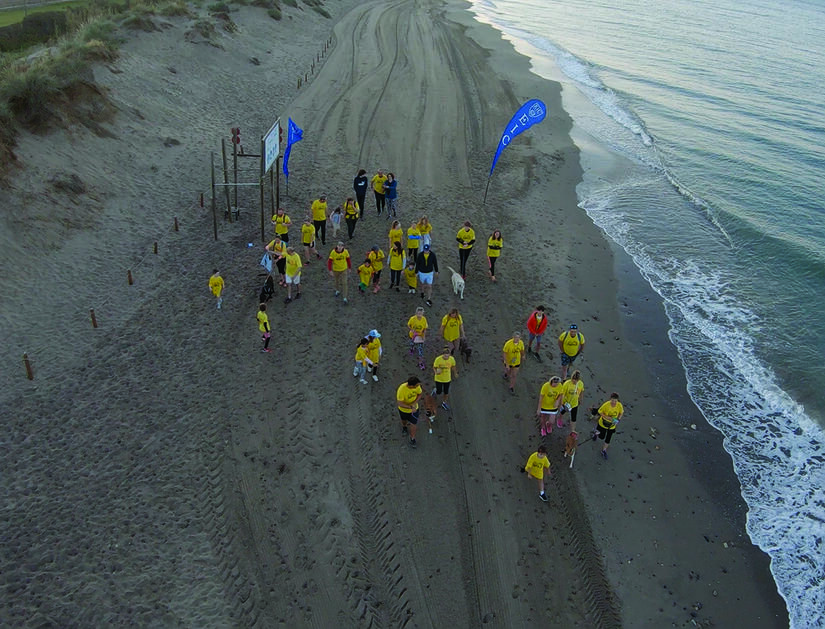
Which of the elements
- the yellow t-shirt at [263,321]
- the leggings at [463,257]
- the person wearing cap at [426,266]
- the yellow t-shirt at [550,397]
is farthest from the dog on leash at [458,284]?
the yellow t-shirt at [263,321]

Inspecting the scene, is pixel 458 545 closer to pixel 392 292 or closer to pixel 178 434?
pixel 178 434

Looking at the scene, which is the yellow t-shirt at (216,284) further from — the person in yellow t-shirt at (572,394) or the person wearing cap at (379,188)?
the person in yellow t-shirt at (572,394)

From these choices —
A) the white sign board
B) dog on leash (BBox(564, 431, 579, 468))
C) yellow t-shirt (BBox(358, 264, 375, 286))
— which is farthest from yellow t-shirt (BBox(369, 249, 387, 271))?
dog on leash (BBox(564, 431, 579, 468))

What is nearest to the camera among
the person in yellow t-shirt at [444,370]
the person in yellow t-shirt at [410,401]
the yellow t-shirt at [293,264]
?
the person in yellow t-shirt at [410,401]

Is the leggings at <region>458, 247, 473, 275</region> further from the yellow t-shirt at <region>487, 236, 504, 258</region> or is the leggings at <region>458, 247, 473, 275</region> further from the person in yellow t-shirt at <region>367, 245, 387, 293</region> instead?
the person in yellow t-shirt at <region>367, 245, 387, 293</region>

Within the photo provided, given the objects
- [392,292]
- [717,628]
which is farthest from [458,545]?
[392,292]
